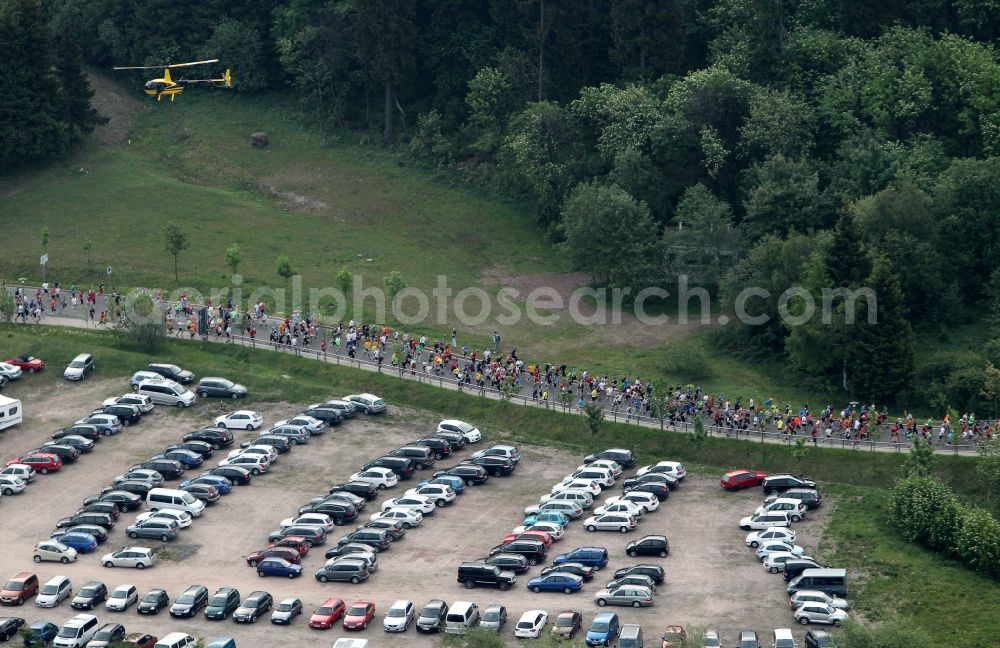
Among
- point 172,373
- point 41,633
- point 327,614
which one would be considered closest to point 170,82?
point 172,373

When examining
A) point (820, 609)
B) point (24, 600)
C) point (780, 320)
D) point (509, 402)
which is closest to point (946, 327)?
point (780, 320)

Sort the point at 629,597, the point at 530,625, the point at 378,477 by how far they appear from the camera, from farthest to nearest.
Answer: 1. the point at 378,477
2. the point at 629,597
3. the point at 530,625

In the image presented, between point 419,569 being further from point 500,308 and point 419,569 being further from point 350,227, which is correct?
point 350,227

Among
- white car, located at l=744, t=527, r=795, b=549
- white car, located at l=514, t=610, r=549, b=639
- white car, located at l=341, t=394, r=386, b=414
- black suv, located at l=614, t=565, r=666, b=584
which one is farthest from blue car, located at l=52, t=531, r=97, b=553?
white car, located at l=744, t=527, r=795, b=549

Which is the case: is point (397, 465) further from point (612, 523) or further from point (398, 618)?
point (398, 618)

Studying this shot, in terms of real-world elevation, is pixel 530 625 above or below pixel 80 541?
below

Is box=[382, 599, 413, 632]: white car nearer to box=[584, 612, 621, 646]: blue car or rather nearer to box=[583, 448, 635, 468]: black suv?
box=[584, 612, 621, 646]: blue car

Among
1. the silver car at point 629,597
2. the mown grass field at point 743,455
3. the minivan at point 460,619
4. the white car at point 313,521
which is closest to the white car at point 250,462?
the white car at point 313,521

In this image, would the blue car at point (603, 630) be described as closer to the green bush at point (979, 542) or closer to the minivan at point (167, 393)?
the green bush at point (979, 542)
